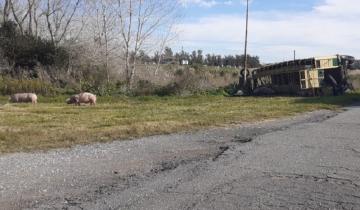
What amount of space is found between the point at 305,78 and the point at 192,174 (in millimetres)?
28589

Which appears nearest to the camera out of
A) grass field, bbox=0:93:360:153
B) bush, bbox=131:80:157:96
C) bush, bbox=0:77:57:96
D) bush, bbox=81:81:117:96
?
grass field, bbox=0:93:360:153

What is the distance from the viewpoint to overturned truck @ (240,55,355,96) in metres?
36.8

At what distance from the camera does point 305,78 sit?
3684 cm

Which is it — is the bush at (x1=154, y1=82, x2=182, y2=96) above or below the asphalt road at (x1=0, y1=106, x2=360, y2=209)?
above

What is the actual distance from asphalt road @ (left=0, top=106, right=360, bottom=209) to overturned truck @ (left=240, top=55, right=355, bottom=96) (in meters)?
22.8

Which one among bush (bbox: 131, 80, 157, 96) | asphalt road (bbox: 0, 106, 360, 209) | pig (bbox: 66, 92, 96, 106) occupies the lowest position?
asphalt road (bbox: 0, 106, 360, 209)

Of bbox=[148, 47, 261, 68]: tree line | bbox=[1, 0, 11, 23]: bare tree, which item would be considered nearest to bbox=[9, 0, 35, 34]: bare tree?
bbox=[1, 0, 11, 23]: bare tree

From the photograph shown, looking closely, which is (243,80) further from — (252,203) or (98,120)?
(252,203)

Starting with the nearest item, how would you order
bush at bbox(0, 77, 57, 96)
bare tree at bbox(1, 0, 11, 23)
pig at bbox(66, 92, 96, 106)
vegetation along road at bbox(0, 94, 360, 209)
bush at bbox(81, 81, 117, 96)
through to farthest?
vegetation along road at bbox(0, 94, 360, 209) → pig at bbox(66, 92, 96, 106) → bush at bbox(0, 77, 57, 96) → bush at bbox(81, 81, 117, 96) → bare tree at bbox(1, 0, 11, 23)

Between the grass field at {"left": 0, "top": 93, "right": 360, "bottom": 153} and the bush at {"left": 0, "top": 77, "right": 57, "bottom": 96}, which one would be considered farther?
the bush at {"left": 0, "top": 77, "right": 57, "bottom": 96}

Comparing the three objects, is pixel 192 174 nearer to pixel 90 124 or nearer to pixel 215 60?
pixel 90 124

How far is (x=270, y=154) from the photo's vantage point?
1140cm

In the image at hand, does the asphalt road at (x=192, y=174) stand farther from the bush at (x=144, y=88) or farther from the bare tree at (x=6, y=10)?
the bare tree at (x=6, y=10)

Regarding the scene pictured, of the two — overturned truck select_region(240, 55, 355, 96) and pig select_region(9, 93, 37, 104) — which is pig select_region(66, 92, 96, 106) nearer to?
pig select_region(9, 93, 37, 104)
